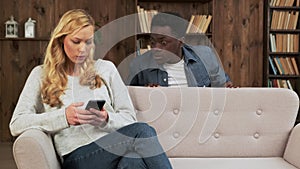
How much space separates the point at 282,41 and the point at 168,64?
2.47m

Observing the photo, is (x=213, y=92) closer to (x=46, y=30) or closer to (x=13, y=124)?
(x=13, y=124)

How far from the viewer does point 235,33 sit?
5125 millimetres

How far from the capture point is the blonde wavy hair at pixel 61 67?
217 centimetres

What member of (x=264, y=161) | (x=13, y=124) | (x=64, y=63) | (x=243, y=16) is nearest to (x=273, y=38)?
(x=243, y=16)

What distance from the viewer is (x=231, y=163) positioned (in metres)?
2.29

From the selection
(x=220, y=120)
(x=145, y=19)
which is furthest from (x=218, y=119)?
(x=145, y=19)

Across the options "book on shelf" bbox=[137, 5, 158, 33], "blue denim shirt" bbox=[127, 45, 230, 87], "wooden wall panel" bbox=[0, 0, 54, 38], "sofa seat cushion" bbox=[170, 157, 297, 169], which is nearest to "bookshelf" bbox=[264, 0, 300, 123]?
"book on shelf" bbox=[137, 5, 158, 33]

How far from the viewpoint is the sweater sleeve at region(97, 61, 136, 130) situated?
2.16 meters

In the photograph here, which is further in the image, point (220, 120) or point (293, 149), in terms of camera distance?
point (220, 120)

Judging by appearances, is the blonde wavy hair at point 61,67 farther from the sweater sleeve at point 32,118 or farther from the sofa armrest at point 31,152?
the sofa armrest at point 31,152

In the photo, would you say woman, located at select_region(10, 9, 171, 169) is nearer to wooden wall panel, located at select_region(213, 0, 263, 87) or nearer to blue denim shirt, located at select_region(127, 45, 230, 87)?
blue denim shirt, located at select_region(127, 45, 230, 87)

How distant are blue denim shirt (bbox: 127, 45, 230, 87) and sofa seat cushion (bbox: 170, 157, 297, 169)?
1.87ft

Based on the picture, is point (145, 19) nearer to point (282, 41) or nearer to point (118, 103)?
point (282, 41)

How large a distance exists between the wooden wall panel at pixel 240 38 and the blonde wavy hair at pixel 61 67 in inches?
118
